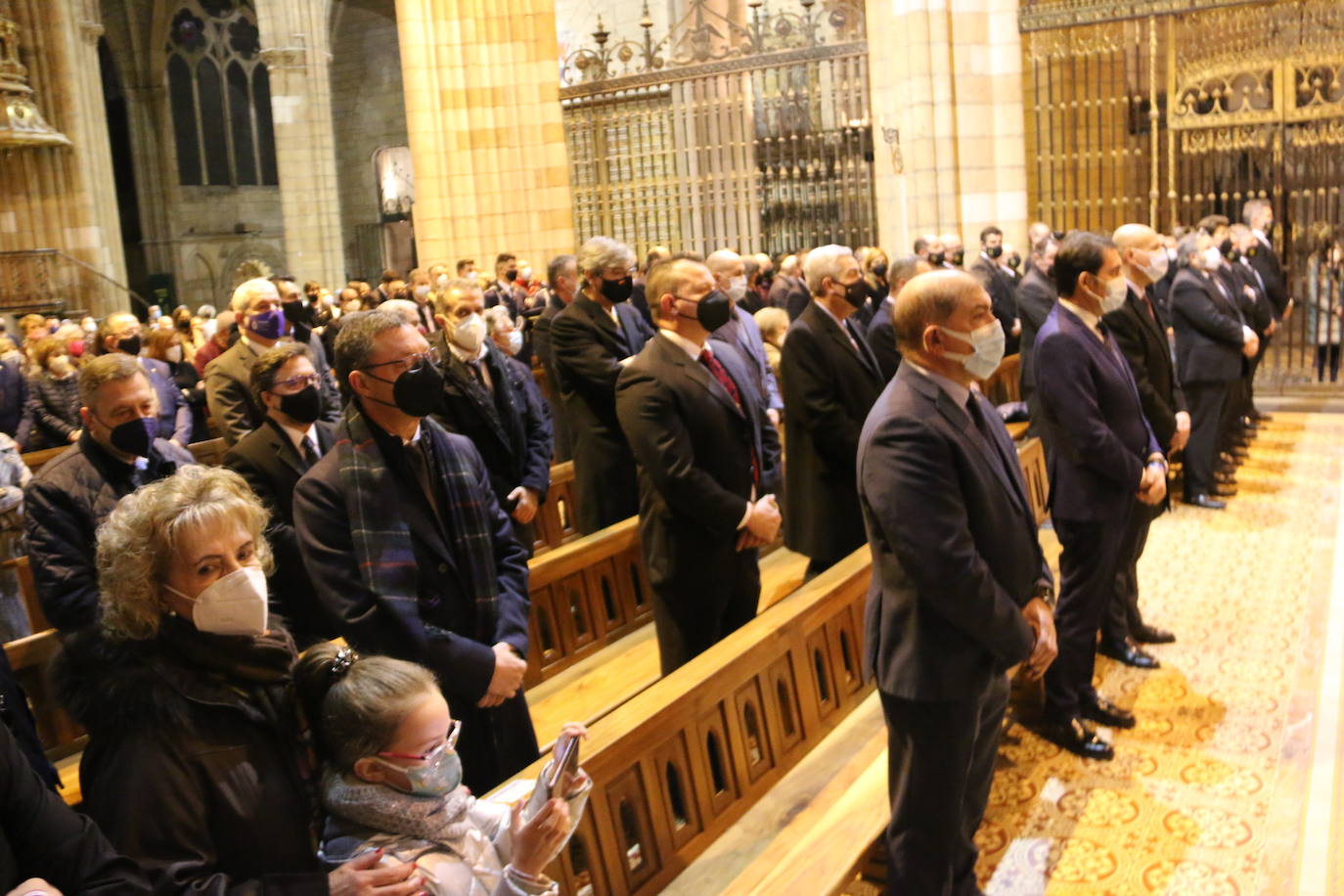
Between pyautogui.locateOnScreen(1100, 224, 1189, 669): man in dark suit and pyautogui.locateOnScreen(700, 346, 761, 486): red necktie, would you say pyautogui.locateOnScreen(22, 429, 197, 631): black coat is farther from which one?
pyautogui.locateOnScreen(1100, 224, 1189, 669): man in dark suit

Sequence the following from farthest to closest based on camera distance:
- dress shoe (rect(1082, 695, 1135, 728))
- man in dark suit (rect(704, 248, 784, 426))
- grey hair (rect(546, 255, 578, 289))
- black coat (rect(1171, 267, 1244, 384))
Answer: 1. black coat (rect(1171, 267, 1244, 384))
2. grey hair (rect(546, 255, 578, 289))
3. man in dark suit (rect(704, 248, 784, 426))
4. dress shoe (rect(1082, 695, 1135, 728))

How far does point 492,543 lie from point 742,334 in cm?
295

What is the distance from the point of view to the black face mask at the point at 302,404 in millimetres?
3643

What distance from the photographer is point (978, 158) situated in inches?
436

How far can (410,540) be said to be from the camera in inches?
110

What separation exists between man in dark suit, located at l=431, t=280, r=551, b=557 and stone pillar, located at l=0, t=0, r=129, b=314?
13565 mm

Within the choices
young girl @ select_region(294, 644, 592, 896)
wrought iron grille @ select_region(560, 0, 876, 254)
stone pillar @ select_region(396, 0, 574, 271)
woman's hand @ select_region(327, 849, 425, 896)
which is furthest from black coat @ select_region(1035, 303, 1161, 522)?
stone pillar @ select_region(396, 0, 574, 271)

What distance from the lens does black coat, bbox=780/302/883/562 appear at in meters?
4.64

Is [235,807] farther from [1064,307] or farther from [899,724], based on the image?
[1064,307]

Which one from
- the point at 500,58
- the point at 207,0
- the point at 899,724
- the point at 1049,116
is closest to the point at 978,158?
the point at 1049,116

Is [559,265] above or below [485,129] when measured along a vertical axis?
below

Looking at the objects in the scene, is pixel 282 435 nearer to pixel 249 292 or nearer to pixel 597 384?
pixel 249 292

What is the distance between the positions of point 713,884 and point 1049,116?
396 inches

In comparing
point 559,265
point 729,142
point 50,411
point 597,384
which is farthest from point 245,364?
point 729,142
